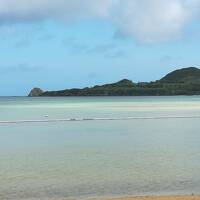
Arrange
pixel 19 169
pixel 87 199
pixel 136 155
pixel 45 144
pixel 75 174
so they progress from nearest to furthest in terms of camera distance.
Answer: pixel 87 199
pixel 75 174
pixel 19 169
pixel 136 155
pixel 45 144

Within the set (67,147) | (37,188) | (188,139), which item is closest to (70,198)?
(37,188)

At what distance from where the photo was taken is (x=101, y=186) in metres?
15.0

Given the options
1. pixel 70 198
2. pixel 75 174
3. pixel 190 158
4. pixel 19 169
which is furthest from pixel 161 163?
pixel 70 198

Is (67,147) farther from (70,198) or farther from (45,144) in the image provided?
(70,198)

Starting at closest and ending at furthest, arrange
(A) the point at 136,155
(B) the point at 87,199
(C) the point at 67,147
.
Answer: (B) the point at 87,199 < (A) the point at 136,155 < (C) the point at 67,147

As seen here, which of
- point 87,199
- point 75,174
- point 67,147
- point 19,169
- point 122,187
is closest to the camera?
point 87,199

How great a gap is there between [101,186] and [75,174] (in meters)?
2.21

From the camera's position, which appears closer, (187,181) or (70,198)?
(70,198)

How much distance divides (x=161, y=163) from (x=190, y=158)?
1845 millimetres

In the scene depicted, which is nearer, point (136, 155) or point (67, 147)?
point (136, 155)

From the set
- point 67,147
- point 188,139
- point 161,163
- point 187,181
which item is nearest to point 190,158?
point 161,163

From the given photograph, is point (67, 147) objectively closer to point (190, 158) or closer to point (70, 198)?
point (190, 158)

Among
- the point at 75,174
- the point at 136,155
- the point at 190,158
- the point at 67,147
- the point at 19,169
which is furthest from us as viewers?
the point at 67,147

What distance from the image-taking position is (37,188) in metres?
14.9
